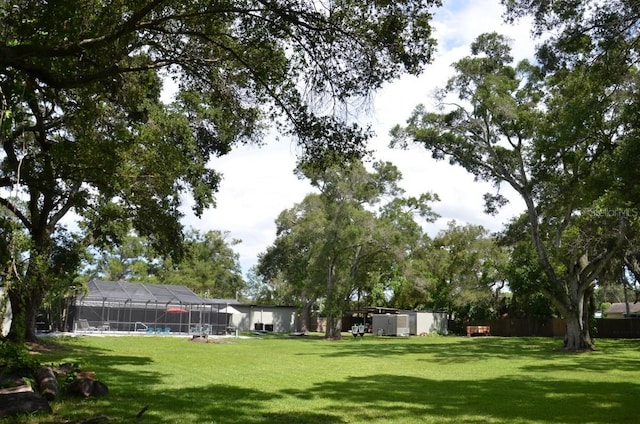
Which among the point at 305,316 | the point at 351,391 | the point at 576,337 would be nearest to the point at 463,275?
the point at 305,316

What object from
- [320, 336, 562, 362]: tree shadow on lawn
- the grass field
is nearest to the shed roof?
[320, 336, 562, 362]: tree shadow on lawn

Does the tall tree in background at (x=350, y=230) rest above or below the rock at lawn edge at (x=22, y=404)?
above

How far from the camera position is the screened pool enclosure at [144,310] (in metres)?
36.8

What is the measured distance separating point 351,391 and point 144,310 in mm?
30839

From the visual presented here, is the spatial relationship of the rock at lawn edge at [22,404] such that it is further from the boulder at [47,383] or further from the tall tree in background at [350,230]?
the tall tree in background at [350,230]

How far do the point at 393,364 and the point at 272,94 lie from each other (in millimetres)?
12281

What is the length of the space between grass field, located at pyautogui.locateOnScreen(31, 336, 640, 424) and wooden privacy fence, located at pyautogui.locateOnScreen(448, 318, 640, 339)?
2815cm

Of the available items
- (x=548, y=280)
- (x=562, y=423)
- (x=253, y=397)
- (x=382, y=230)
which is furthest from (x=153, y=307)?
(x=562, y=423)

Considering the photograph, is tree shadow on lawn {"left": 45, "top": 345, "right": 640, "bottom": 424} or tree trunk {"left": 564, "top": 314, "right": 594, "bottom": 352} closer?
Result: tree shadow on lawn {"left": 45, "top": 345, "right": 640, "bottom": 424}

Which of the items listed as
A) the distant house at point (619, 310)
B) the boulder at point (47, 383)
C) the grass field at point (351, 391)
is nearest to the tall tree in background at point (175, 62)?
the boulder at point (47, 383)

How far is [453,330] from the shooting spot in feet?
178

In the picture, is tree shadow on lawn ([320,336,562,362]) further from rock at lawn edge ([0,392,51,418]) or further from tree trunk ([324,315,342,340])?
rock at lawn edge ([0,392,51,418])

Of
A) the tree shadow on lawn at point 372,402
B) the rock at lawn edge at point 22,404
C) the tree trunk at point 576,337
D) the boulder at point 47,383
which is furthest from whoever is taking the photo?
the tree trunk at point 576,337

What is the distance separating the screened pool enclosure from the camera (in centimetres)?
3681
